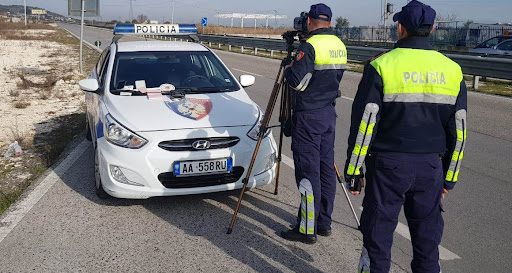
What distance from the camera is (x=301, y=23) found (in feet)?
12.5

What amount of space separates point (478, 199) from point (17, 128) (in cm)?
720

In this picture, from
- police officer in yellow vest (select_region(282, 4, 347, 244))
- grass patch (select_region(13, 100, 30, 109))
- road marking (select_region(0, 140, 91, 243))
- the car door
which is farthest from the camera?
the car door

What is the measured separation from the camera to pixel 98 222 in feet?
14.2

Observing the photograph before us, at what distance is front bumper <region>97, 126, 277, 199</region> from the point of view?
4.33 meters

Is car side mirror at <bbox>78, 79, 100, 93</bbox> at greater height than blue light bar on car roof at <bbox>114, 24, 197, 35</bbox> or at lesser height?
lesser

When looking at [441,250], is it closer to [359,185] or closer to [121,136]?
[359,185]

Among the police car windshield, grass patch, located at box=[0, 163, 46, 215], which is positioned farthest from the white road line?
grass patch, located at box=[0, 163, 46, 215]

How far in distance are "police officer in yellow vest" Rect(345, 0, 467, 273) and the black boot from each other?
1.11 meters

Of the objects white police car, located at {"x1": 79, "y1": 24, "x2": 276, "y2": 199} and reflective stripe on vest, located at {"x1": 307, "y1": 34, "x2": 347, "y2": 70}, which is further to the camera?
white police car, located at {"x1": 79, "y1": 24, "x2": 276, "y2": 199}

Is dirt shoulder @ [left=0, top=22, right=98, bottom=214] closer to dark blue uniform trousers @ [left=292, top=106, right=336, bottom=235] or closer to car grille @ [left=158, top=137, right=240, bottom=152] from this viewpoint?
car grille @ [left=158, top=137, right=240, bottom=152]

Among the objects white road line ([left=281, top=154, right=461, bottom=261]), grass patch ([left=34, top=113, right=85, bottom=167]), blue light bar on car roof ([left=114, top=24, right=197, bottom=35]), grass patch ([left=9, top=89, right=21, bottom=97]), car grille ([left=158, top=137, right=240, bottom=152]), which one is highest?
blue light bar on car roof ([left=114, top=24, right=197, bottom=35])

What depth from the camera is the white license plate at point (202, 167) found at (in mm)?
4352

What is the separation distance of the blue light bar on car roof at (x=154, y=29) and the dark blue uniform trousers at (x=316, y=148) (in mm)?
3985

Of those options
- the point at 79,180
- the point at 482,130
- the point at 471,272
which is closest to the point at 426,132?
the point at 471,272
